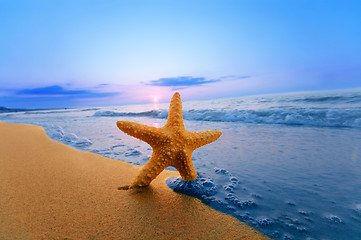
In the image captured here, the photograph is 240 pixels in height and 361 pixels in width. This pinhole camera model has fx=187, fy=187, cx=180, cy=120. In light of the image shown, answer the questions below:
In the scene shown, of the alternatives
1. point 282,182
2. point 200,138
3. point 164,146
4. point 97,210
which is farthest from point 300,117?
point 97,210

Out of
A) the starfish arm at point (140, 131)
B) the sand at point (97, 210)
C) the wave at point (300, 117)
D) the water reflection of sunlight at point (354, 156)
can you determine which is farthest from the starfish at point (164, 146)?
the wave at point (300, 117)

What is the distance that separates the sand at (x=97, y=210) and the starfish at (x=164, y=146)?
26 centimetres

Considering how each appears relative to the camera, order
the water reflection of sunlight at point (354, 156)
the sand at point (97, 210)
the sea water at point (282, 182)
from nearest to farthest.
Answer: the sand at point (97, 210) < the sea water at point (282, 182) < the water reflection of sunlight at point (354, 156)

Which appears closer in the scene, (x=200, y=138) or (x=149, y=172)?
(x=149, y=172)

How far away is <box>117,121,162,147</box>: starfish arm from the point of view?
240 centimetres

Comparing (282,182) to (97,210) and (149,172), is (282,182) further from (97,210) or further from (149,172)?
(97,210)

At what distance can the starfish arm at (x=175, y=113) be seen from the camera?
2.66 metres

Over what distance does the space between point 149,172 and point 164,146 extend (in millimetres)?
384

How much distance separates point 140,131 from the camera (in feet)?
7.96

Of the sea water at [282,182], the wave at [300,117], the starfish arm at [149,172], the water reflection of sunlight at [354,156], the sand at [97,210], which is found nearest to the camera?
the sand at [97,210]

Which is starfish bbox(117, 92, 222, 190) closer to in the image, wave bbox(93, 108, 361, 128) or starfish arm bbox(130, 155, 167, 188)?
starfish arm bbox(130, 155, 167, 188)

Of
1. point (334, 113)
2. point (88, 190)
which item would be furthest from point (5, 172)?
point (334, 113)

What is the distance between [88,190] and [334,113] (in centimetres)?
1109

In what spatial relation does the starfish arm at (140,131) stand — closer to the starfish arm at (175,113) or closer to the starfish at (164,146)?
the starfish at (164,146)
